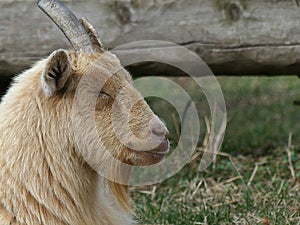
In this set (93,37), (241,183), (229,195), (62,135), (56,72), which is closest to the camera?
(56,72)

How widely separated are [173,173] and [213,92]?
171cm

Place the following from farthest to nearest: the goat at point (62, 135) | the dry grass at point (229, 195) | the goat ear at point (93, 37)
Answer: the dry grass at point (229, 195)
the goat ear at point (93, 37)
the goat at point (62, 135)

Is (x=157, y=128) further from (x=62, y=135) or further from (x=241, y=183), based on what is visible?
(x=241, y=183)

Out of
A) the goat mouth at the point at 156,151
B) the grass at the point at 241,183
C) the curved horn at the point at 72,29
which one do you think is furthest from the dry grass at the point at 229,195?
the curved horn at the point at 72,29

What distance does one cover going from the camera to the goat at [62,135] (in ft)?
11.9

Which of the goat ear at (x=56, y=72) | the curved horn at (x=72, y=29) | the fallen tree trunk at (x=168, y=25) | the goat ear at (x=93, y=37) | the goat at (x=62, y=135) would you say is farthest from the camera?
the fallen tree trunk at (x=168, y=25)

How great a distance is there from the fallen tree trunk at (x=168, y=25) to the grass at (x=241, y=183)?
1.06 meters

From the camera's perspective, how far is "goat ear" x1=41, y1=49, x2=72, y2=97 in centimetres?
350

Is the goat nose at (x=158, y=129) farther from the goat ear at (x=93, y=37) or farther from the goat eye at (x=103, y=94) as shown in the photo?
the goat ear at (x=93, y=37)

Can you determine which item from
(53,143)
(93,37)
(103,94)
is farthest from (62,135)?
(93,37)

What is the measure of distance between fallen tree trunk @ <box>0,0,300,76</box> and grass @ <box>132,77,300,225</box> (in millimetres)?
1056

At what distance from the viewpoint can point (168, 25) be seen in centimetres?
562

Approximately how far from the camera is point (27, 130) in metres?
3.68

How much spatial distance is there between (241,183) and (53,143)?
2578 mm
